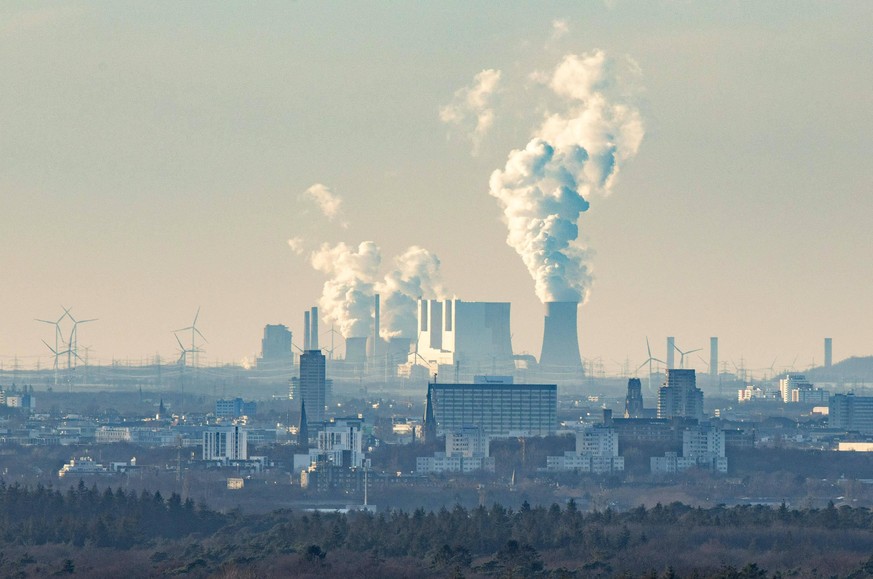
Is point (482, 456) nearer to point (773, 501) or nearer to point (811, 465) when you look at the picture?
point (811, 465)

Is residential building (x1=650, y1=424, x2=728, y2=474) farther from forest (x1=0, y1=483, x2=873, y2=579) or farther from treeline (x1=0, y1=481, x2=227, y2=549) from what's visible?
treeline (x1=0, y1=481, x2=227, y2=549)

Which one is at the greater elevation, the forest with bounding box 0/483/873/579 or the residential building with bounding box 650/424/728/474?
the residential building with bounding box 650/424/728/474

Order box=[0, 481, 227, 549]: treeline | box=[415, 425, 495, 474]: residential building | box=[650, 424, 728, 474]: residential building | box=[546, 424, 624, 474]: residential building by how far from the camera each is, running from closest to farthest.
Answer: box=[0, 481, 227, 549]: treeline < box=[415, 425, 495, 474]: residential building < box=[546, 424, 624, 474]: residential building < box=[650, 424, 728, 474]: residential building

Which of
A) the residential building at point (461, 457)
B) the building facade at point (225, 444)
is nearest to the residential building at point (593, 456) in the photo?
the residential building at point (461, 457)

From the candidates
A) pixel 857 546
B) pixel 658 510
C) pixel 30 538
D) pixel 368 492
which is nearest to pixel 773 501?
pixel 368 492

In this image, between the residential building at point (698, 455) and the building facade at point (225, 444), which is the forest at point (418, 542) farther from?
the building facade at point (225, 444)

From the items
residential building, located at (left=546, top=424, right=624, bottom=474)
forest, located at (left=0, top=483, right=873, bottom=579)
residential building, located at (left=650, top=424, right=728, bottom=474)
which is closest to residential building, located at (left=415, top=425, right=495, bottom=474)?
residential building, located at (left=546, top=424, right=624, bottom=474)

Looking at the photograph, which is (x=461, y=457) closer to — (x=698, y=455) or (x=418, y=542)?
(x=698, y=455)
